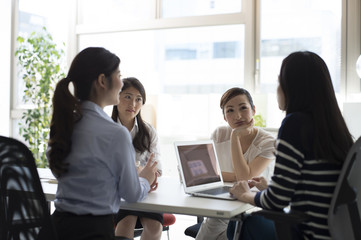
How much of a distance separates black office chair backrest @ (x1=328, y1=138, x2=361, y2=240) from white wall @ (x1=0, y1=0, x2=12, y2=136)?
4.94 meters

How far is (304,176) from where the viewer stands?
65.4 inches

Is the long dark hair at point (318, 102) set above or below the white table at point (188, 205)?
above

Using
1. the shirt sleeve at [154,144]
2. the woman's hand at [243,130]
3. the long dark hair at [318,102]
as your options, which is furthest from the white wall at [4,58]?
the long dark hair at [318,102]

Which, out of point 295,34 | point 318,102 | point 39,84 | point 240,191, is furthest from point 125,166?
point 39,84

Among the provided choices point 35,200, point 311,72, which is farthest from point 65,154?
point 311,72

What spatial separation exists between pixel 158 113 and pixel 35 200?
3.73 meters

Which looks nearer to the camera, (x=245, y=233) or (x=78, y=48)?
(x=245, y=233)

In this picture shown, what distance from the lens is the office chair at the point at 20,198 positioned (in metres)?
1.49

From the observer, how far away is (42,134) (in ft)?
18.1

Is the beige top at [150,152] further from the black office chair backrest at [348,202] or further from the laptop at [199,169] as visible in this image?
the black office chair backrest at [348,202]

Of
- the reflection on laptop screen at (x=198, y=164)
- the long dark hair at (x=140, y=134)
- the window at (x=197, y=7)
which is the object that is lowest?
the reflection on laptop screen at (x=198, y=164)

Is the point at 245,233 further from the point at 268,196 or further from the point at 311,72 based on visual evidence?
the point at 311,72

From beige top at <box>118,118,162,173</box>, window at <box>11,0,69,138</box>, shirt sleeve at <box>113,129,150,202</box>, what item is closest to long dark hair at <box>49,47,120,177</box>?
shirt sleeve at <box>113,129,150,202</box>

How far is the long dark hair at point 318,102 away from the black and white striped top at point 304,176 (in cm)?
4
